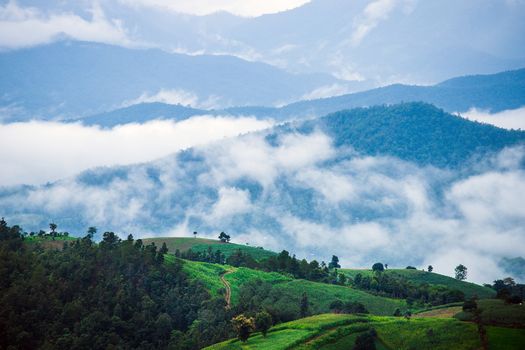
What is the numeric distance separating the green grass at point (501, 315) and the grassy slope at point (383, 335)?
7.56ft

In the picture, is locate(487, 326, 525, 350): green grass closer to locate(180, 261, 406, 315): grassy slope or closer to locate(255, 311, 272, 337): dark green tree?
locate(255, 311, 272, 337): dark green tree

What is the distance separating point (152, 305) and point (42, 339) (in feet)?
93.0

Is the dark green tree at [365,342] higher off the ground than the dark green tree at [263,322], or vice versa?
the dark green tree at [263,322]

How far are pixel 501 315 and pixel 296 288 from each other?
85577mm

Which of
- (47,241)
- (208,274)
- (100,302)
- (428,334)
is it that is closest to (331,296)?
(208,274)

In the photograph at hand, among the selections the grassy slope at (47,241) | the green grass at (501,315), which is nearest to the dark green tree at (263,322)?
the green grass at (501,315)

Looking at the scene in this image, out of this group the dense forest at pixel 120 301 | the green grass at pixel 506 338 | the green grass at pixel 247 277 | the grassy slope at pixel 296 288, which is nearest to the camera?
the green grass at pixel 506 338

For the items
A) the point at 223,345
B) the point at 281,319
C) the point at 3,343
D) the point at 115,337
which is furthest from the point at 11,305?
the point at 281,319

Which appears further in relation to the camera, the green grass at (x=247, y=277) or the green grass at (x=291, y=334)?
the green grass at (x=247, y=277)

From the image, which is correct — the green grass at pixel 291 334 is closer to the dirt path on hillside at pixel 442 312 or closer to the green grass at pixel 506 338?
the dirt path on hillside at pixel 442 312

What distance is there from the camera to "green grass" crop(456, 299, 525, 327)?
8706cm

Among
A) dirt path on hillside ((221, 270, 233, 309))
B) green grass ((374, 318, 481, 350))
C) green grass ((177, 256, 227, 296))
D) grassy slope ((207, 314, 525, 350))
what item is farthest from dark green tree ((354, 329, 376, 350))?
green grass ((177, 256, 227, 296))

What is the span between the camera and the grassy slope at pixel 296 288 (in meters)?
157

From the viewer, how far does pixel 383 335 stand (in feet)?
314
